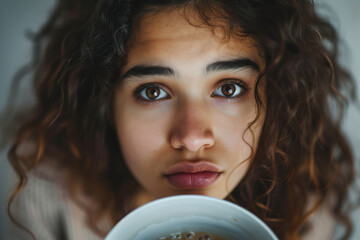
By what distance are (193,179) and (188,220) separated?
0.37ft

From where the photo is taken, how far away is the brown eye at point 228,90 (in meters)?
0.58

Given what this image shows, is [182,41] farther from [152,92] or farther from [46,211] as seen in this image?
[46,211]

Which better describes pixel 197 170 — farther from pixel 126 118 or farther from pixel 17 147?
pixel 17 147

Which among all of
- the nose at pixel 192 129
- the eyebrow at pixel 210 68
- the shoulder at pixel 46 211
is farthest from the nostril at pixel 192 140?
the shoulder at pixel 46 211

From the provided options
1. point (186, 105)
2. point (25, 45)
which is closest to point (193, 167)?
point (186, 105)

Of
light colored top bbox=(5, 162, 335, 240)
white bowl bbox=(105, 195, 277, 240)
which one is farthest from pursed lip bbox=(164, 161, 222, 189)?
light colored top bbox=(5, 162, 335, 240)

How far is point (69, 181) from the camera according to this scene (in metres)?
0.83

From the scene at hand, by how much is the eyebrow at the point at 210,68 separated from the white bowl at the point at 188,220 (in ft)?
0.73

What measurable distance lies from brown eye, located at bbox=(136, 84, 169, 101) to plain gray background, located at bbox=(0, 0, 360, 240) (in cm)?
42

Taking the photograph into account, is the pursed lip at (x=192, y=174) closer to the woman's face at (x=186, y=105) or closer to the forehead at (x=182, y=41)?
the woman's face at (x=186, y=105)

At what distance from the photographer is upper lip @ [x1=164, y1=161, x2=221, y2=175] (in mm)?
571

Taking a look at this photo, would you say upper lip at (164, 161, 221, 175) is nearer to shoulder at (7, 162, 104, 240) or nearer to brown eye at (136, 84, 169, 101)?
brown eye at (136, 84, 169, 101)

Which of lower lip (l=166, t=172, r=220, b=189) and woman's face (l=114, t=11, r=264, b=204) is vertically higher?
woman's face (l=114, t=11, r=264, b=204)

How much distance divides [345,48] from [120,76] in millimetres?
593
